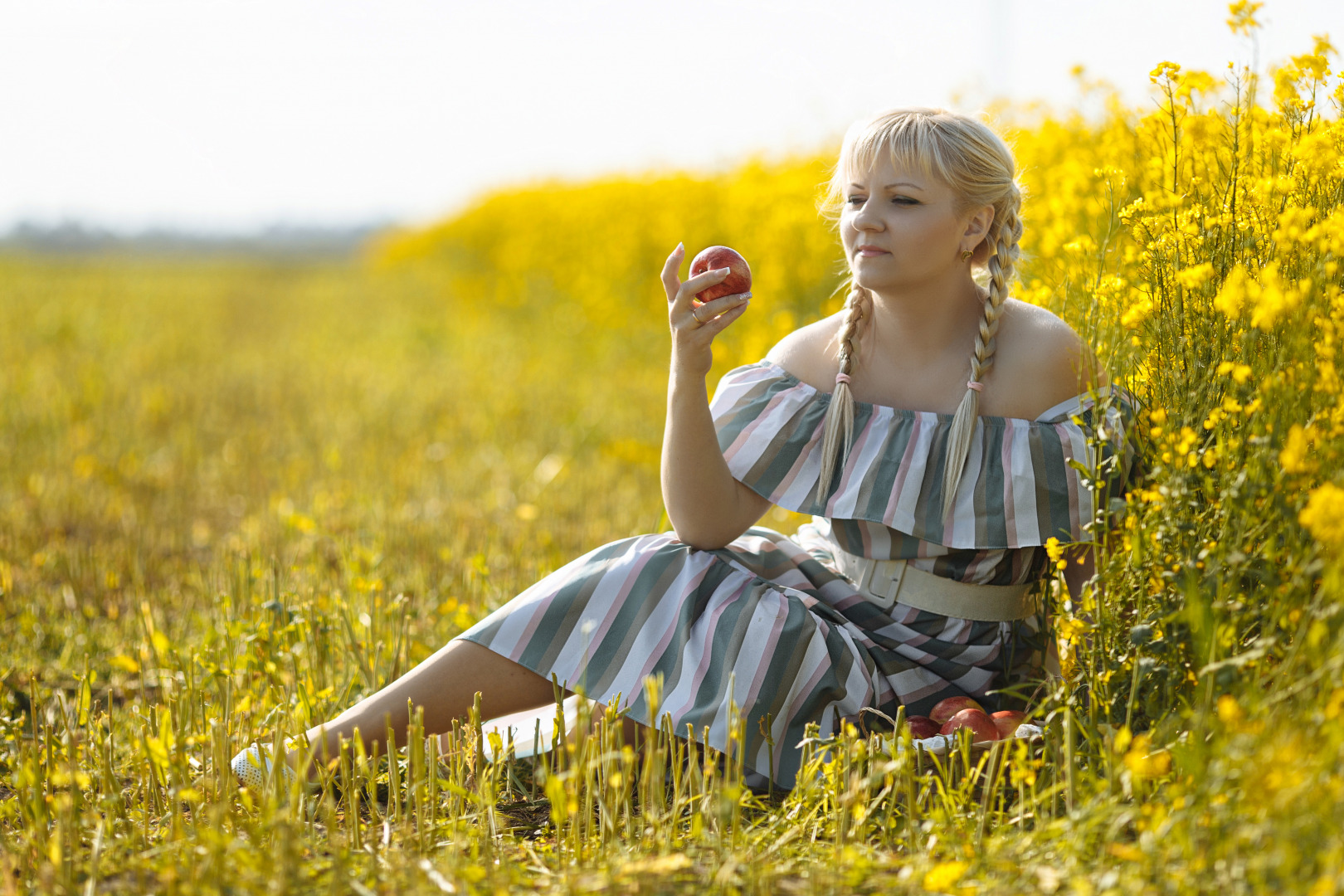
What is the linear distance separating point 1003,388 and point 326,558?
2.14 m

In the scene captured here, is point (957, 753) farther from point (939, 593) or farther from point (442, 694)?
point (442, 694)

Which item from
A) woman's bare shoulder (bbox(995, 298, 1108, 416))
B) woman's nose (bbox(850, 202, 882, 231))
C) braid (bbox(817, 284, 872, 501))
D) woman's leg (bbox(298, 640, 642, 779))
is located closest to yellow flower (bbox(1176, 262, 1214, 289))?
woman's bare shoulder (bbox(995, 298, 1108, 416))

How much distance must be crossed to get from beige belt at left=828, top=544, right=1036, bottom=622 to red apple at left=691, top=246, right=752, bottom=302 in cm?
58

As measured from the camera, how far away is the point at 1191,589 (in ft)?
4.47

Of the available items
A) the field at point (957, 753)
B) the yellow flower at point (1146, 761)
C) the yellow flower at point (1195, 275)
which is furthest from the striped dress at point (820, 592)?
the yellow flower at point (1146, 761)

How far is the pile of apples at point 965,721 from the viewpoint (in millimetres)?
1848

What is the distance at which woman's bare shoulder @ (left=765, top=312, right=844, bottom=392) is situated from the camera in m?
2.20

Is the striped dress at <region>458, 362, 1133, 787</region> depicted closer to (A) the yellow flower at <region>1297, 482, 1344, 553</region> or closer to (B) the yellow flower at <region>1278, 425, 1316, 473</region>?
(B) the yellow flower at <region>1278, 425, 1316, 473</region>

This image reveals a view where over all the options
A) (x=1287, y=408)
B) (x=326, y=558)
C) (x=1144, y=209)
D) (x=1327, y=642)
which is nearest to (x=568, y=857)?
(x=1327, y=642)

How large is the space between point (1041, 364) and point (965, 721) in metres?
0.67

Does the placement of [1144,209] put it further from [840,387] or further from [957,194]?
[840,387]

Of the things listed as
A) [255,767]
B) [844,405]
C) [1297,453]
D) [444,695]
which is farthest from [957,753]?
[255,767]

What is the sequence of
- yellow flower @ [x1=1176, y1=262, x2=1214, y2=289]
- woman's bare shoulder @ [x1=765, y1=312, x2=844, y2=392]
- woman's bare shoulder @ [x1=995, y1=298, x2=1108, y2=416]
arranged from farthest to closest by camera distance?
woman's bare shoulder @ [x1=765, y1=312, x2=844, y2=392] → woman's bare shoulder @ [x1=995, y1=298, x2=1108, y2=416] → yellow flower @ [x1=1176, y1=262, x2=1214, y2=289]

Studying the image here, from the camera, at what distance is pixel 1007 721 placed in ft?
6.22
